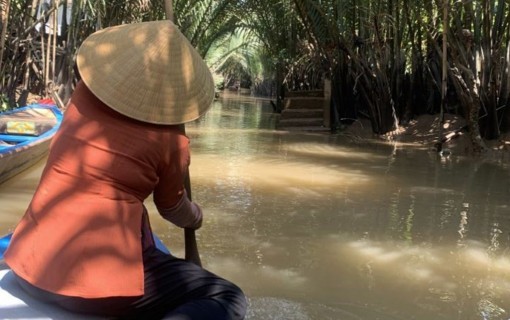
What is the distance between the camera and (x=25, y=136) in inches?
296

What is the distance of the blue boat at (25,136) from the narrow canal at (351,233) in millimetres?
213

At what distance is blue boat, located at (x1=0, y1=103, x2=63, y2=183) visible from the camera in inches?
229

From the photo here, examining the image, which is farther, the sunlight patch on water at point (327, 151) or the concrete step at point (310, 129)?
the concrete step at point (310, 129)

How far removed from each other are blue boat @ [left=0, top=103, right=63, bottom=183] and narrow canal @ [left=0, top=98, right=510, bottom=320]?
0.21 m

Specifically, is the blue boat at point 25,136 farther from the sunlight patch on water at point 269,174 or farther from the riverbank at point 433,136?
the riverbank at point 433,136

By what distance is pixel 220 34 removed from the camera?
19.7 m

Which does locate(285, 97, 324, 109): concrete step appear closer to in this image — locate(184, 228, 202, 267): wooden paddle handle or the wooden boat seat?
the wooden boat seat

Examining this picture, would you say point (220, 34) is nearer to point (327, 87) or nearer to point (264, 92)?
point (327, 87)

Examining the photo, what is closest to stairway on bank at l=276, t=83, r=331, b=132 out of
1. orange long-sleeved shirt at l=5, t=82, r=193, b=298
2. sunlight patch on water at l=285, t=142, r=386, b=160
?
sunlight patch on water at l=285, t=142, r=386, b=160

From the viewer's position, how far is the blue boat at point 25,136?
581cm

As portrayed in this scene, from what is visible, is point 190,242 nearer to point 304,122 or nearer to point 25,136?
point 25,136

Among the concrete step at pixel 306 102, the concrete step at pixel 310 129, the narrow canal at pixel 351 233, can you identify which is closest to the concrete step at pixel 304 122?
the concrete step at pixel 310 129

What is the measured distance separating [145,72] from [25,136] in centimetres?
632

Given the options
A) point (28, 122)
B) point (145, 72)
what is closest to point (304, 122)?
point (28, 122)
